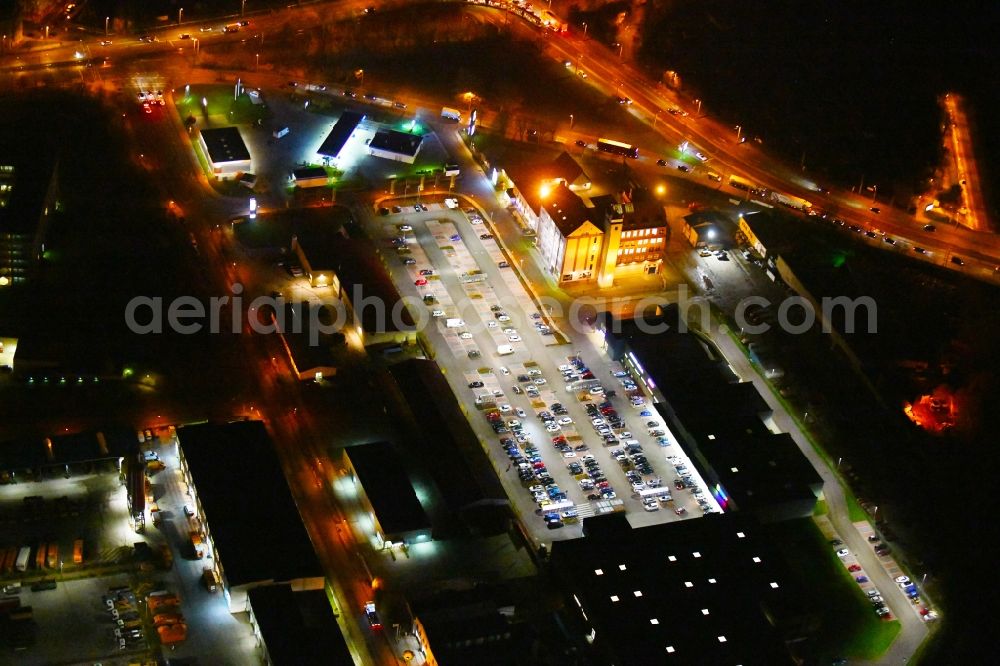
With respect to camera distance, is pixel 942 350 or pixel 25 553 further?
pixel 942 350

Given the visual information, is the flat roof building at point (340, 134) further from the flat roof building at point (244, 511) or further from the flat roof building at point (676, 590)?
the flat roof building at point (676, 590)

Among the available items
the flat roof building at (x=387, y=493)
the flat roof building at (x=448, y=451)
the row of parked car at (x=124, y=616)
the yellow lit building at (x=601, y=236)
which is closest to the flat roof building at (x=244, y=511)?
the flat roof building at (x=387, y=493)

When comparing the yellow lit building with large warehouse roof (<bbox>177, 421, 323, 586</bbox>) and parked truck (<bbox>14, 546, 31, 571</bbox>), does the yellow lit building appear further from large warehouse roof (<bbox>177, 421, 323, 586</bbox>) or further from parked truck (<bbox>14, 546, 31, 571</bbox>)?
parked truck (<bbox>14, 546, 31, 571</bbox>)

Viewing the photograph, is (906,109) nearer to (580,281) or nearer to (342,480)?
(580,281)

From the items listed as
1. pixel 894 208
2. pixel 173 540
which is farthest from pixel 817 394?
pixel 173 540

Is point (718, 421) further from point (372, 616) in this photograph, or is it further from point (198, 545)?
point (198, 545)

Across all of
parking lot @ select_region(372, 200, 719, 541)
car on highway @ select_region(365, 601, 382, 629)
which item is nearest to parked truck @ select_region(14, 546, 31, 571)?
car on highway @ select_region(365, 601, 382, 629)
